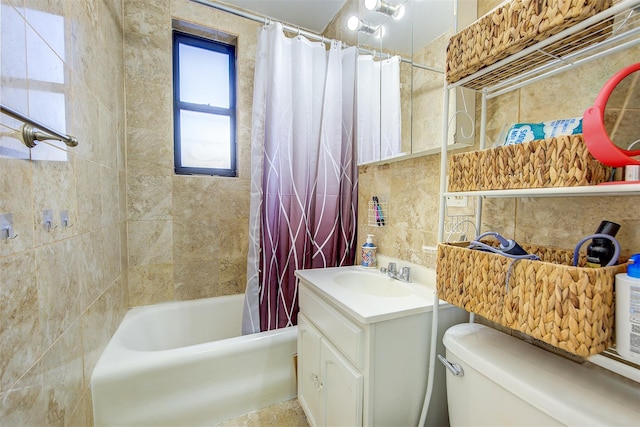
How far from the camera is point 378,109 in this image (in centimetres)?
148

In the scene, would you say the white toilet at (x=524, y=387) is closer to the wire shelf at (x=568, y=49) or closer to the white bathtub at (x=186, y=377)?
the wire shelf at (x=568, y=49)

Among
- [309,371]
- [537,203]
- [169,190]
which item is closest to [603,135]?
[537,203]

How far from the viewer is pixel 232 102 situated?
2064 millimetres

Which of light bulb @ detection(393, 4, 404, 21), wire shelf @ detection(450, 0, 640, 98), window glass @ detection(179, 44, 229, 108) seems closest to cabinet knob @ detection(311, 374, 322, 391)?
wire shelf @ detection(450, 0, 640, 98)

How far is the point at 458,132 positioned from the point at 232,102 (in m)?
1.70

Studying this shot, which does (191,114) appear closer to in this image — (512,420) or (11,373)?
(11,373)

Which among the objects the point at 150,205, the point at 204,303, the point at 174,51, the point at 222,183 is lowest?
the point at 204,303

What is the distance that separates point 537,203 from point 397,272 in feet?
2.08

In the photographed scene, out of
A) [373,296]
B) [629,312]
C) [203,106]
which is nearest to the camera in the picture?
[629,312]

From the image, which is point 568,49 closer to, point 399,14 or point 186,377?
point 399,14

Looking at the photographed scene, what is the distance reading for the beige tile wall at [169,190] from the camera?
5.63 feet

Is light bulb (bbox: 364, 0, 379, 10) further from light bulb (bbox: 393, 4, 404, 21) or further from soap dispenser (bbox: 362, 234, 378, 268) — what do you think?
soap dispenser (bbox: 362, 234, 378, 268)

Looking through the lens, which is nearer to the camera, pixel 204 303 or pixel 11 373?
pixel 11 373

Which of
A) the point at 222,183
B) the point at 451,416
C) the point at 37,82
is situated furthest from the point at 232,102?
the point at 451,416
